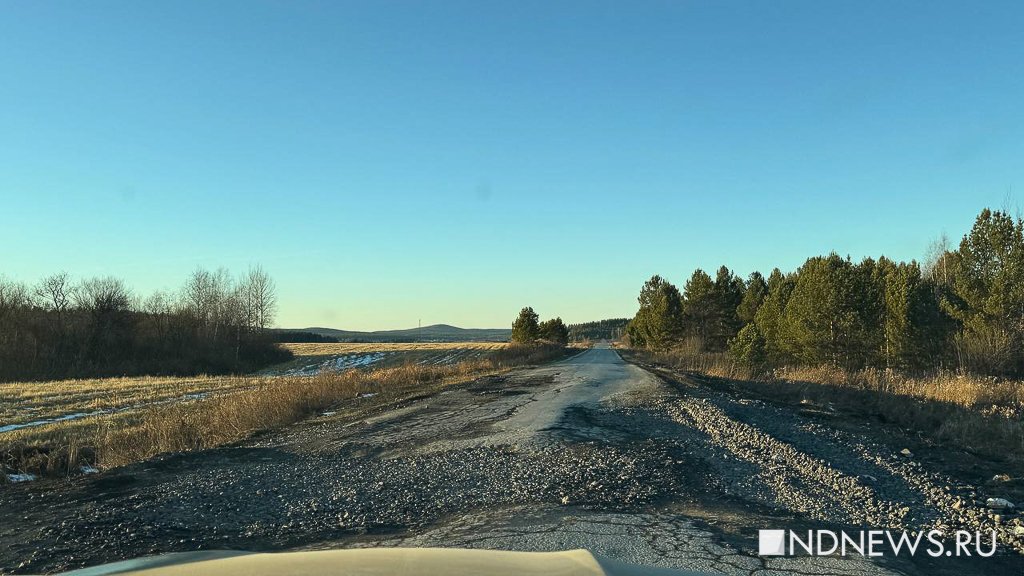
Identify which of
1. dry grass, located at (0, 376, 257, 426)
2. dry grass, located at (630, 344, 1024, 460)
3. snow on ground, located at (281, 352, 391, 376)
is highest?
dry grass, located at (630, 344, 1024, 460)

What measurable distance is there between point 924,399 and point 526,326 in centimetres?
4855

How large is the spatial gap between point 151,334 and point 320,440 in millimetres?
63417

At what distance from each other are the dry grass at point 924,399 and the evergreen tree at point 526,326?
3587 centimetres

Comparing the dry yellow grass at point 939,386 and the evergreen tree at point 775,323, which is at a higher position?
the evergreen tree at point 775,323

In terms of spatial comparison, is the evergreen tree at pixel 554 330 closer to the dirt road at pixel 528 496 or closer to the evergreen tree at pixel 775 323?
the evergreen tree at pixel 775 323

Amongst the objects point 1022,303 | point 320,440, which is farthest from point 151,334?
point 1022,303

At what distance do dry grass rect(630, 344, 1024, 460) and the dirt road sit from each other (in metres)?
2.65

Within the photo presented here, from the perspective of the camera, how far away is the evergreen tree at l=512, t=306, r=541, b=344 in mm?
66750

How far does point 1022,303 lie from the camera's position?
25938 mm

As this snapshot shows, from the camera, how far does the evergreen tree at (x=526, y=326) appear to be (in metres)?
66.8

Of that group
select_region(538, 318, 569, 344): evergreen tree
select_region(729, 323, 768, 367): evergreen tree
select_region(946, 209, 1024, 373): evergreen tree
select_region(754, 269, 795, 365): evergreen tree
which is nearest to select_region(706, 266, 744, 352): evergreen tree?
select_region(754, 269, 795, 365): evergreen tree

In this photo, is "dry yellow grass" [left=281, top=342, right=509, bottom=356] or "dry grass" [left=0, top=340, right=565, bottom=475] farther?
"dry yellow grass" [left=281, top=342, right=509, bottom=356]

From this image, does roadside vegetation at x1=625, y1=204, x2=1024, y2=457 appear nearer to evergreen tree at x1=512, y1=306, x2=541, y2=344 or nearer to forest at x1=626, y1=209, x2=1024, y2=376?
forest at x1=626, y1=209, x2=1024, y2=376

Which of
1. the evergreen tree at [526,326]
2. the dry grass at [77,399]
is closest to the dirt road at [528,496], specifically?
the dry grass at [77,399]
